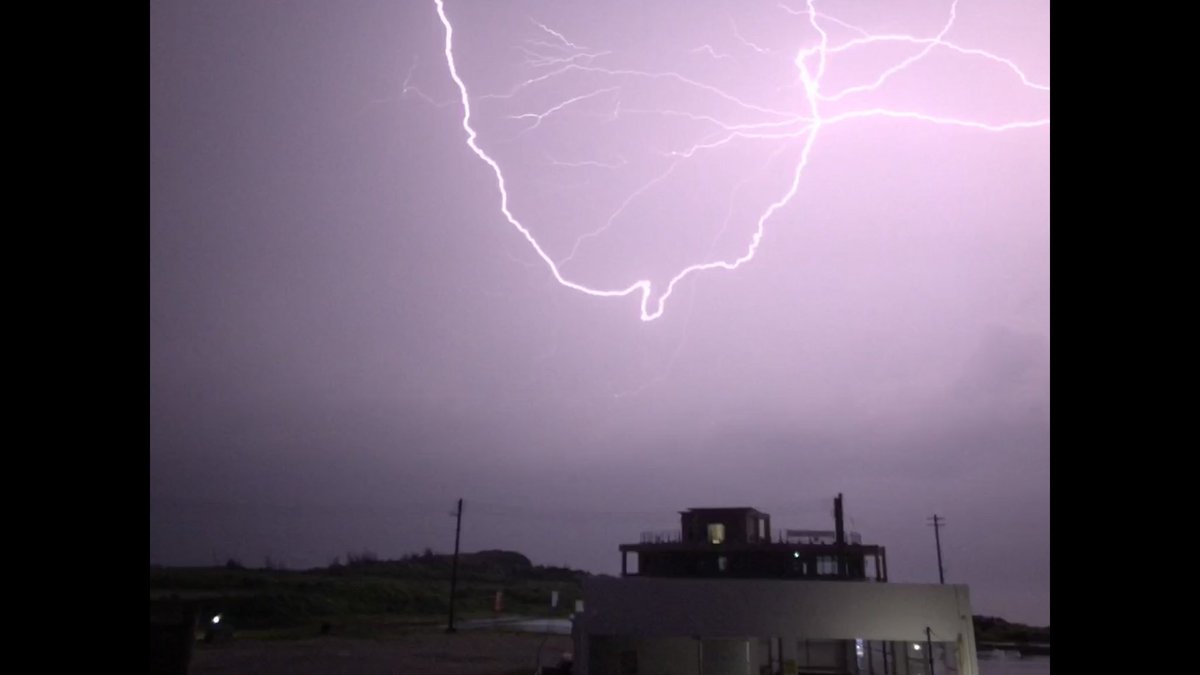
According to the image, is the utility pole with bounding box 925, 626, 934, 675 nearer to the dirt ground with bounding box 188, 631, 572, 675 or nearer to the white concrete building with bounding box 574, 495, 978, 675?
the white concrete building with bounding box 574, 495, 978, 675

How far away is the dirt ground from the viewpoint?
1256 cm

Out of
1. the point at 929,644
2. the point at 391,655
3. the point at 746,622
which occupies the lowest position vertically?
the point at 391,655

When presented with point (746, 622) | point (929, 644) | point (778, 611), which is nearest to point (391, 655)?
point (746, 622)

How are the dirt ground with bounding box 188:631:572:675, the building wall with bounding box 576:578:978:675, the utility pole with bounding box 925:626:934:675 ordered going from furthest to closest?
the dirt ground with bounding box 188:631:572:675, the building wall with bounding box 576:578:978:675, the utility pole with bounding box 925:626:934:675

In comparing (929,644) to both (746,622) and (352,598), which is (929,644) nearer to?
(746,622)

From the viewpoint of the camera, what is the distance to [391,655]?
14578 millimetres

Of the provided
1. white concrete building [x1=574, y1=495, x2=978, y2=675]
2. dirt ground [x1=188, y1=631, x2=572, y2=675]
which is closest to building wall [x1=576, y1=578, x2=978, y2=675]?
white concrete building [x1=574, y1=495, x2=978, y2=675]

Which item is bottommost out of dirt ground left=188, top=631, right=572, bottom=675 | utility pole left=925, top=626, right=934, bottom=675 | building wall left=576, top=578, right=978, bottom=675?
dirt ground left=188, top=631, right=572, bottom=675
